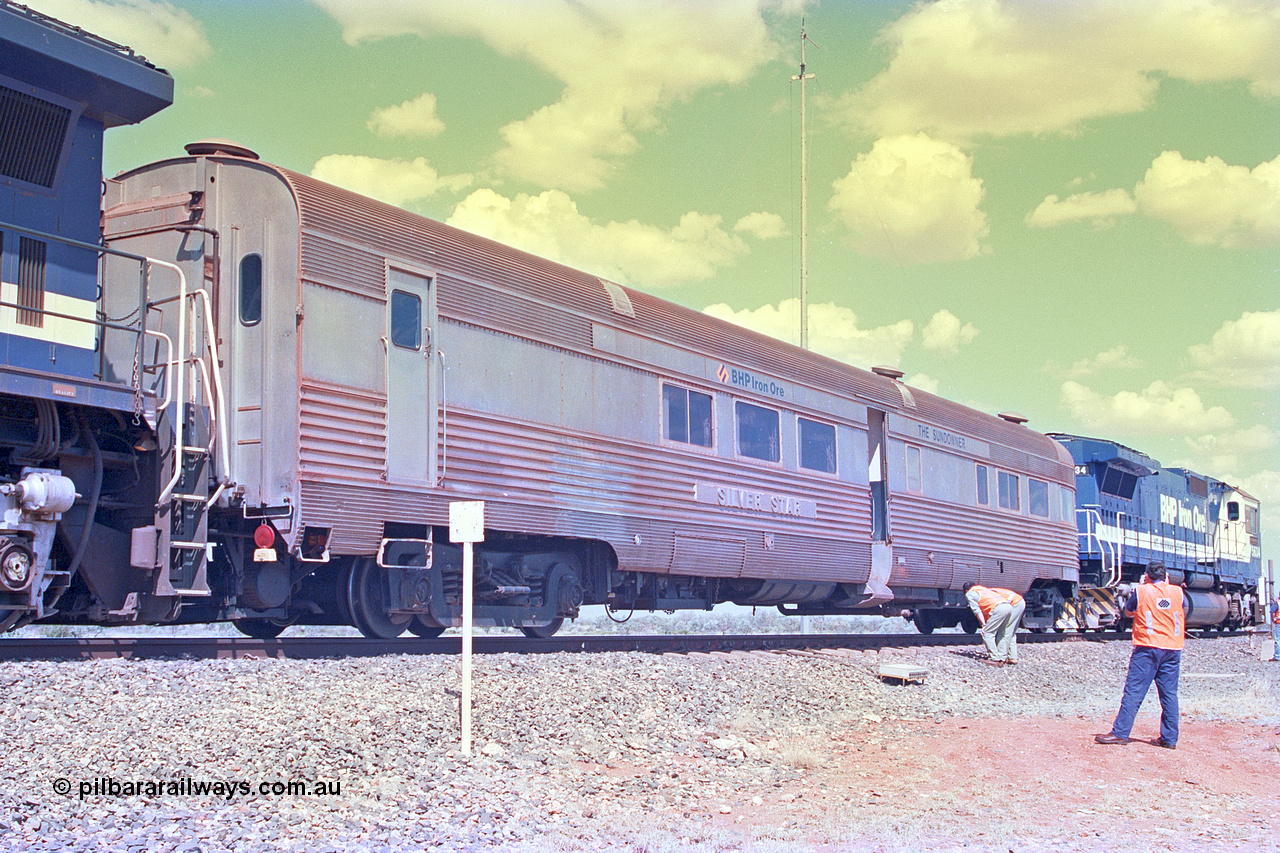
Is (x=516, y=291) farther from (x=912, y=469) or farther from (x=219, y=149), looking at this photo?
(x=912, y=469)

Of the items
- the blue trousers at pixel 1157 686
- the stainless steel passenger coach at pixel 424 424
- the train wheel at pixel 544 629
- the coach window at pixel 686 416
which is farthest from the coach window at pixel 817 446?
the blue trousers at pixel 1157 686

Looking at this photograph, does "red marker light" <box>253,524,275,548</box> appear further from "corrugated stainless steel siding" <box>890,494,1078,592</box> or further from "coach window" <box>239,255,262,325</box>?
"corrugated stainless steel siding" <box>890,494,1078,592</box>

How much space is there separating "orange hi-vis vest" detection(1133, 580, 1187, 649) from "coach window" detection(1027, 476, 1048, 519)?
1231cm

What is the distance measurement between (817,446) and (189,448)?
930 cm

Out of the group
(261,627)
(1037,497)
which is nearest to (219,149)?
(261,627)

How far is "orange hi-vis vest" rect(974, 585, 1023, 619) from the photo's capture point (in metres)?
15.4

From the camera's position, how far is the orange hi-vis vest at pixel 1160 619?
9.31 meters

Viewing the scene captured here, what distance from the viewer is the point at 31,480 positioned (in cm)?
743

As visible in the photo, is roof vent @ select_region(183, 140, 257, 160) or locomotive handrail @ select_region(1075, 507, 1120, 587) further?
locomotive handrail @ select_region(1075, 507, 1120, 587)

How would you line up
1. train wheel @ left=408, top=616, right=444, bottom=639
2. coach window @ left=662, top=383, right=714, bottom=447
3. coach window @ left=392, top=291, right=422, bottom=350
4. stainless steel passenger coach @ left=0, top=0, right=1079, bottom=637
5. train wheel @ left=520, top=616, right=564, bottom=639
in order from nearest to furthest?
stainless steel passenger coach @ left=0, top=0, right=1079, bottom=637 → coach window @ left=392, top=291, right=422, bottom=350 → train wheel @ left=408, top=616, right=444, bottom=639 → train wheel @ left=520, top=616, right=564, bottom=639 → coach window @ left=662, top=383, right=714, bottom=447

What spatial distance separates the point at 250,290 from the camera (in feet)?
30.8

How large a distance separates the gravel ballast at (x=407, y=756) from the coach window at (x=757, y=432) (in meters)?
4.38

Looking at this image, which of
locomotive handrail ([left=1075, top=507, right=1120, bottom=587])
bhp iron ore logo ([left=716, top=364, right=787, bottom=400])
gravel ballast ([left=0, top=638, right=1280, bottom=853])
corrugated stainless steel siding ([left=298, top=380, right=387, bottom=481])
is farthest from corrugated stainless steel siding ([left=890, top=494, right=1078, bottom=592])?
corrugated stainless steel siding ([left=298, top=380, right=387, bottom=481])

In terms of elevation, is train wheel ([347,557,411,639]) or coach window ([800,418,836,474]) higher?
coach window ([800,418,836,474])
